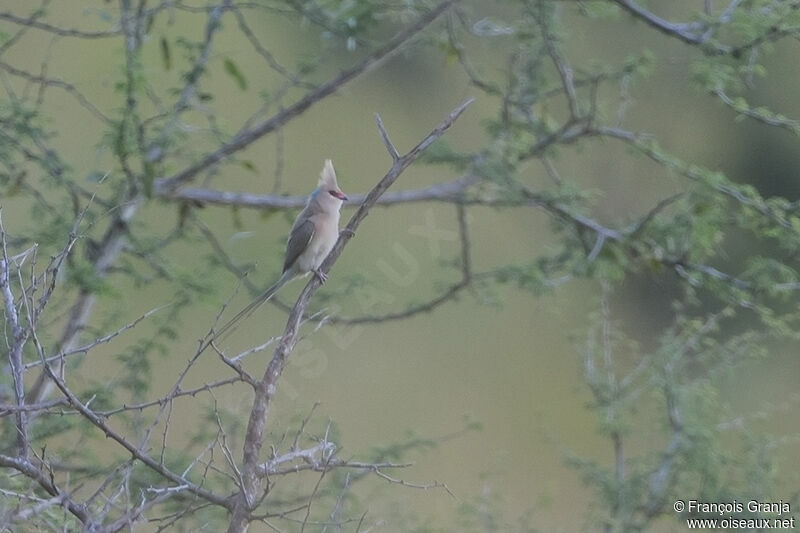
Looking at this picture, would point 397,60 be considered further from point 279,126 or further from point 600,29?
point 279,126

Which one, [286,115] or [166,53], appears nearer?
[166,53]

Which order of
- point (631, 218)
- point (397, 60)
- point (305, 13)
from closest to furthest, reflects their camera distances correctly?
1. point (305, 13)
2. point (631, 218)
3. point (397, 60)

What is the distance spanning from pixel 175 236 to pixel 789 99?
13.8ft

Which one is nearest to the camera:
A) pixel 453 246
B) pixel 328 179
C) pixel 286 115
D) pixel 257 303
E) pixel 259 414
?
pixel 259 414

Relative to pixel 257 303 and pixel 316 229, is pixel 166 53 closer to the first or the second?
pixel 316 229

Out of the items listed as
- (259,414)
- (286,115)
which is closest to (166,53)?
(286,115)

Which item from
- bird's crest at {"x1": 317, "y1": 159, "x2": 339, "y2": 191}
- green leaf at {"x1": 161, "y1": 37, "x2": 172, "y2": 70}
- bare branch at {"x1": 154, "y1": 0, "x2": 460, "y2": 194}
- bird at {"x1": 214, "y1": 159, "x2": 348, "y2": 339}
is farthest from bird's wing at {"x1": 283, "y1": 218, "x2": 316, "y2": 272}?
green leaf at {"x1": 161, "y1": 37, "x2": 172, "y2": 70}

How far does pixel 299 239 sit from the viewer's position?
4098 millimetres

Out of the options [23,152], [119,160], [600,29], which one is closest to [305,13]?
[119,160]

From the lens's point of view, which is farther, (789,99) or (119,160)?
(789,99)

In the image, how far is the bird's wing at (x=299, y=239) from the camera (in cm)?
407

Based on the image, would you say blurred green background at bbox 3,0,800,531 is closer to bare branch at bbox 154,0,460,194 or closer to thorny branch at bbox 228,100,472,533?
bare branch at bbox 154,0,460,194

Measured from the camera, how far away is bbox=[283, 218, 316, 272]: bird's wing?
4074mm

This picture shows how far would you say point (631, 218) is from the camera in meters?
4.78
